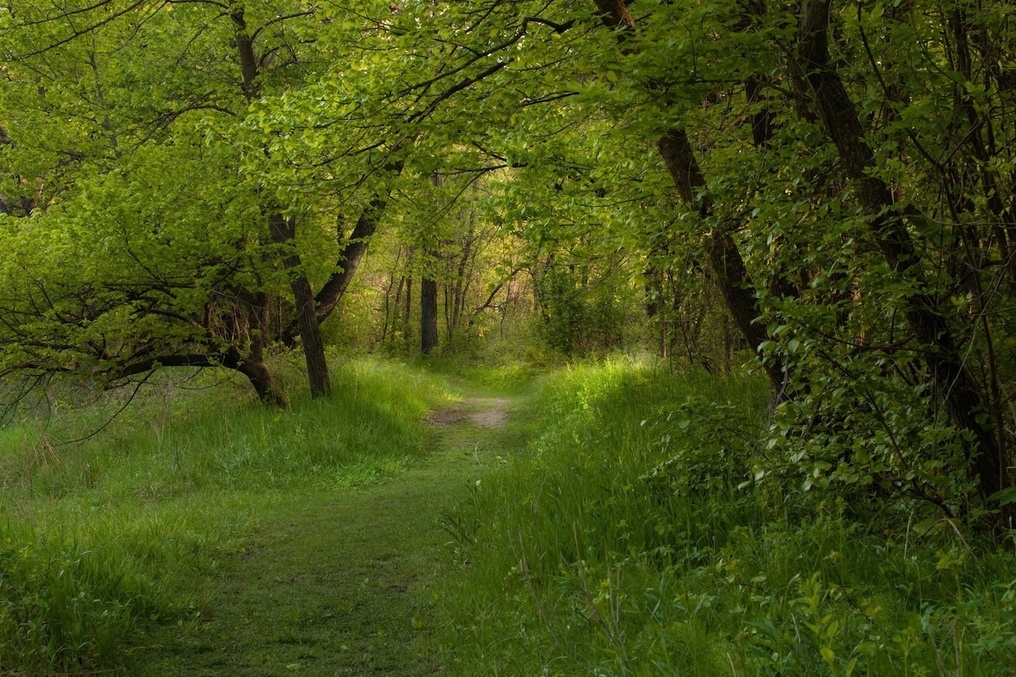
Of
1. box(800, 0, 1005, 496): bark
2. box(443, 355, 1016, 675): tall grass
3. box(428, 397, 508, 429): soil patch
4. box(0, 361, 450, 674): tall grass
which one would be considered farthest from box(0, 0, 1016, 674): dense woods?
box(428, 397, 508, 429): soil patch

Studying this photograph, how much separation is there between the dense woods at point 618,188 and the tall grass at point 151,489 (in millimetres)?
1025

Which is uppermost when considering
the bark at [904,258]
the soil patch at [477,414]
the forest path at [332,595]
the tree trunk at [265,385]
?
the bark at [904,258]

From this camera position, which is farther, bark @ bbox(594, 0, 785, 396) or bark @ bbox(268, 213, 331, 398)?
bark @ bbox(268, 213, 331, 398)


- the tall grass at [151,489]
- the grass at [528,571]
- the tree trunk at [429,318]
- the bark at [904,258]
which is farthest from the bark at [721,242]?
the tree trunk at [429,318]

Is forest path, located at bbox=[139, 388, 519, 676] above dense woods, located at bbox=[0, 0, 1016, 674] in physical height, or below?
below

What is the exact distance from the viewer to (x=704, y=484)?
5000 millimetres

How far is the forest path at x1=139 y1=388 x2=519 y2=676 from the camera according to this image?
14.6 feet

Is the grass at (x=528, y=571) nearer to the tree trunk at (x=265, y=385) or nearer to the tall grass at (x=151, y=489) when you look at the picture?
the tall grass at (x=151, y=489)

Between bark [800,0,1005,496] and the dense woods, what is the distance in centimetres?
2

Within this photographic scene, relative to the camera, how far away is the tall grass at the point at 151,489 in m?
4.32

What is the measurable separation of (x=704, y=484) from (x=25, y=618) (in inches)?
164

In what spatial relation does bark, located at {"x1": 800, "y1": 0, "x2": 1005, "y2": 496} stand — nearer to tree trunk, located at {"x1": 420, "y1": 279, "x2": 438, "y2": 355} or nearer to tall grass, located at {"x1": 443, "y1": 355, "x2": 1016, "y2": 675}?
tall grass, located at {"x1": 443, "y1": 355, "x2": 1016, "y2": 675}

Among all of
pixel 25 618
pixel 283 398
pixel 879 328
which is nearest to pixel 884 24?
pixel 879 328

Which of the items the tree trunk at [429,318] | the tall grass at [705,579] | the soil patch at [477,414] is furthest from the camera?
the tree trunk at [429,318]
